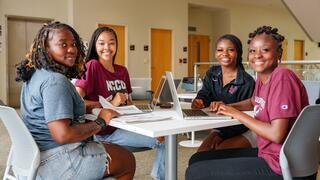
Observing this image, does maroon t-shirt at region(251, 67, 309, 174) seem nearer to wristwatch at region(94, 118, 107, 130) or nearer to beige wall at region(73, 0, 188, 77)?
wristwatch at region(94, 118, 107, 130)

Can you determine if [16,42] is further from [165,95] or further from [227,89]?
[227,89]

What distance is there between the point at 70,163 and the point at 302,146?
36.6 inches

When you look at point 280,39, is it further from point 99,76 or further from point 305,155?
point 99,76

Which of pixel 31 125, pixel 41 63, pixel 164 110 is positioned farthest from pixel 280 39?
pixel 31 125

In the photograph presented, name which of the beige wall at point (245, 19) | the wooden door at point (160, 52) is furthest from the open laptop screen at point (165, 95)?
the beige wall at point (245, 19)

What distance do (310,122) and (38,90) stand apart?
107cm

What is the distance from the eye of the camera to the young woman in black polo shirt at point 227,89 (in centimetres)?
210

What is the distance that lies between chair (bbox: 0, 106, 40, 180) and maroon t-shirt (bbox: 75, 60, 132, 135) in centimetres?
69

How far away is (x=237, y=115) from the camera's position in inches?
61.8

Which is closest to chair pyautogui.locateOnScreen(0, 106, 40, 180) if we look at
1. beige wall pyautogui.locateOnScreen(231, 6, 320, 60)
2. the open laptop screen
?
the open laptop screen

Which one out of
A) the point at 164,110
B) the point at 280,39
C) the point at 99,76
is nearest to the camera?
the point at 280,39

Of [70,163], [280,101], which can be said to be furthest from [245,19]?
[70,163]

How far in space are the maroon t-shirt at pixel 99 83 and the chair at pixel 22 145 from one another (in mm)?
691

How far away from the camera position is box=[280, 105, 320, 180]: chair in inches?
47.9
